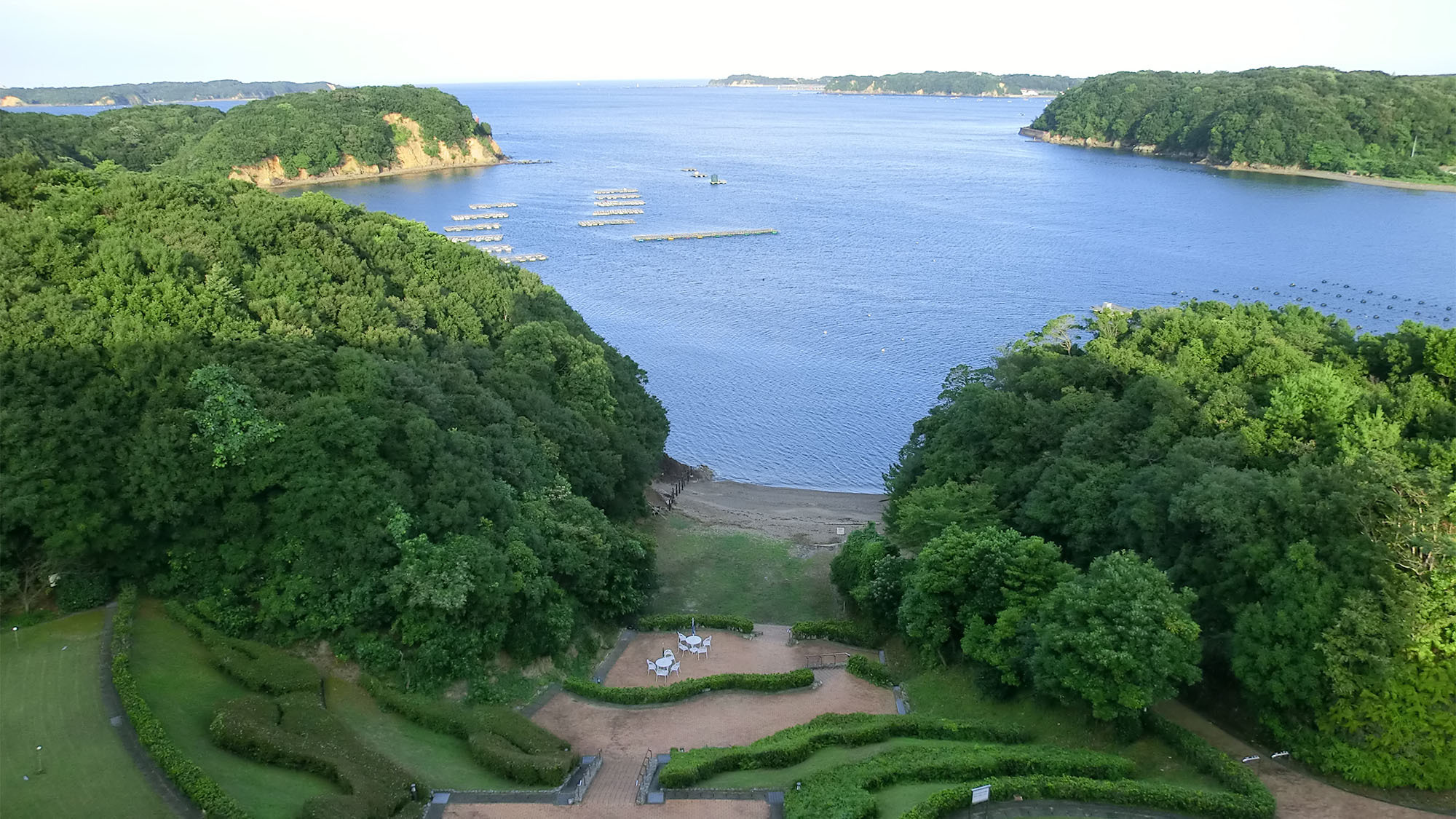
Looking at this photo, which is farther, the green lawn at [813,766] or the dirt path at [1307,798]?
the green lawn at [813,766]

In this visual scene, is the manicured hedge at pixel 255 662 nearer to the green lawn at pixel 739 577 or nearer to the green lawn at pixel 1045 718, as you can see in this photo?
the green lawn at pixel 739 577

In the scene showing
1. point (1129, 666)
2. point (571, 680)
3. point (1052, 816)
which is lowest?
point (571, 680)

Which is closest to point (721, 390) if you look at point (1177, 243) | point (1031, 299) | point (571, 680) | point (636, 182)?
point (1031, 299)

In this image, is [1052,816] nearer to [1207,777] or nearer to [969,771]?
[969,771]

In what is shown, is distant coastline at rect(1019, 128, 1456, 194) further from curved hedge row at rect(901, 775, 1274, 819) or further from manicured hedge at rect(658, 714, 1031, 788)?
curved hedge row at rect(901, 775, 1274, 819)

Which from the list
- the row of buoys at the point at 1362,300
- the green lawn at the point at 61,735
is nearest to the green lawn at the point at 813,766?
the green lawn at the point at 61,735

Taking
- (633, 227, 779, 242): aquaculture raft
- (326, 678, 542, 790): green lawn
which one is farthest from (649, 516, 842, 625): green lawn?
(633, 227, 779, 242): aquaculture raft
